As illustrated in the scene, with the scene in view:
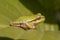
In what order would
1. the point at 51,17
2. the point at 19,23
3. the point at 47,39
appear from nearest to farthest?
the point at 47,39 < the point at 19,23 < the point at 51,17

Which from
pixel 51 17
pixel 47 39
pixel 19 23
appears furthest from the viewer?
pixel 51 17

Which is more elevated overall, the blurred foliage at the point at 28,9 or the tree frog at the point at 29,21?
the blurred foliage at the point at 28,9

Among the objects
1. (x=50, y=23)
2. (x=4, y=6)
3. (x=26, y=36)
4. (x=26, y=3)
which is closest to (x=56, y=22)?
(x=50, y=23)

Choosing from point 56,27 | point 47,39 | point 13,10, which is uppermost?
point 13,10

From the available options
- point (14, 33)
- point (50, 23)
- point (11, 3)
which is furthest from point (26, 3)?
point (14, 33)

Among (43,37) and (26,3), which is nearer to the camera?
(43,37)

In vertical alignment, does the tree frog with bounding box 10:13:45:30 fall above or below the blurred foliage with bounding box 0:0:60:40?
below

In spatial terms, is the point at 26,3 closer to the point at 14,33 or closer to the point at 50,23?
the point at 50,23

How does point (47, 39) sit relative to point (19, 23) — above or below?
below
